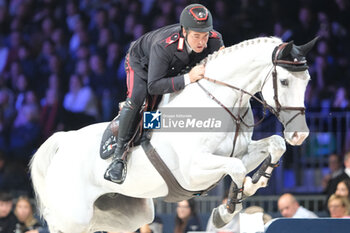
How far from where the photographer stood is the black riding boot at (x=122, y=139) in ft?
18.4

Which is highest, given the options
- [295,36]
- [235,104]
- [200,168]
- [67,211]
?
[295,36]

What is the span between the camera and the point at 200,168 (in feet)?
17.5

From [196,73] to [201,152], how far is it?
57cm

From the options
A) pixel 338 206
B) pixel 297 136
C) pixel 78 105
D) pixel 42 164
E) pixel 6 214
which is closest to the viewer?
pixel 297 136

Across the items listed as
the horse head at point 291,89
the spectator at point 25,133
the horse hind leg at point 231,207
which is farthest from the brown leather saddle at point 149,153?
the spectator at point 25,133

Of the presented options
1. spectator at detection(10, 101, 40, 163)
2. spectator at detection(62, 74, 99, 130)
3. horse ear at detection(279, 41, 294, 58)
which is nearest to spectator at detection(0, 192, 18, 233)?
spectator at detection(10, 101, 40, 163)

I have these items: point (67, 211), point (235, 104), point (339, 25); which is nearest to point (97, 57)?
point (339, 25)

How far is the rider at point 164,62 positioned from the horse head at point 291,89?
575mm

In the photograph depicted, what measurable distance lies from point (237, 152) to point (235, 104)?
13.8 inches

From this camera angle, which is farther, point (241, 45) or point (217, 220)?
point (217, 220)

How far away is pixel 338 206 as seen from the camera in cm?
714

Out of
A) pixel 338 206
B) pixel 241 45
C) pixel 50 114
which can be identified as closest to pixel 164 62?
pixel 241 45

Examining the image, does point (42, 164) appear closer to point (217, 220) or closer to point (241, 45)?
point (217, 220)

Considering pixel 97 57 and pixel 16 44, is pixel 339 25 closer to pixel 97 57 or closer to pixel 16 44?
pixel 97 57
